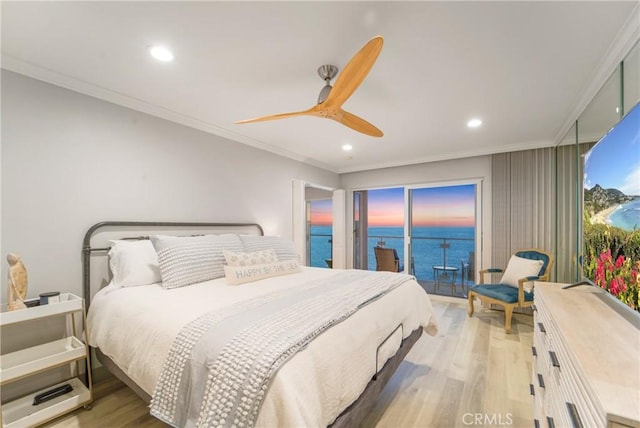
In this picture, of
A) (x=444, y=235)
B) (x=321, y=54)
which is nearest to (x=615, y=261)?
(x=321, y=54)

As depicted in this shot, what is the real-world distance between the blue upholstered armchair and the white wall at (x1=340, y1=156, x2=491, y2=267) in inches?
20.9

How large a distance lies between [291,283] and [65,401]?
1689 mm

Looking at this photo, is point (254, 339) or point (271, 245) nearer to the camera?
point (254, 339)

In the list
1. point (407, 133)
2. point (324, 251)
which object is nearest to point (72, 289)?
point (407, 133)

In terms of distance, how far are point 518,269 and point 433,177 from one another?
1.88m

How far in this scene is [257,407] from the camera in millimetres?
995

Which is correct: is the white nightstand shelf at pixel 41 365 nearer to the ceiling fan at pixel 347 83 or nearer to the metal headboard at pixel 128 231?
the metal headboard at pixel 128 231

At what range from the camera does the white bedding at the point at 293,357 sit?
1050mm

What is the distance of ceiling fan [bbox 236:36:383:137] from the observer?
1395 millimetres

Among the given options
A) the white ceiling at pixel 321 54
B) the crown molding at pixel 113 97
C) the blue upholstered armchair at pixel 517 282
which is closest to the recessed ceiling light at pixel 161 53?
the white ceiling at pixel 321 54

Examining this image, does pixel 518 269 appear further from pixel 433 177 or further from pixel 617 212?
pixel 617 212

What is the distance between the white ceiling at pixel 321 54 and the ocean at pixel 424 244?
3.17 meters

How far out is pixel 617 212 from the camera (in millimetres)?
1305

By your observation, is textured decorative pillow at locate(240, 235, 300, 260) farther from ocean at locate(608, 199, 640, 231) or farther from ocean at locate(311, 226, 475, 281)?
ocean at locate(311, 226, 475, 281)
